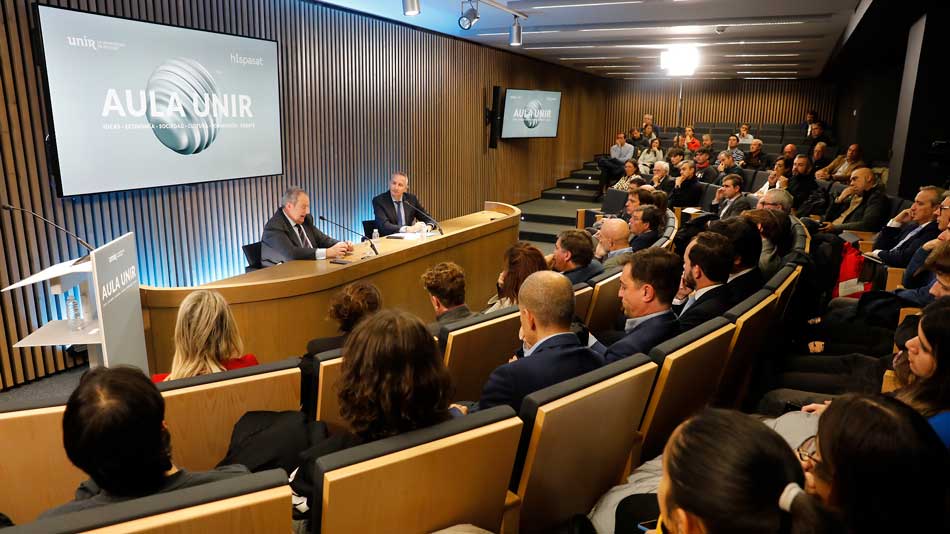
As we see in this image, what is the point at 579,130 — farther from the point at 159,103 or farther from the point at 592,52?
the point at 159,103

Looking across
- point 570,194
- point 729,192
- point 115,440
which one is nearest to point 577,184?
point 570,194

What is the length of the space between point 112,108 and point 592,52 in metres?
7.88

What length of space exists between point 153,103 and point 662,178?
23.1ft

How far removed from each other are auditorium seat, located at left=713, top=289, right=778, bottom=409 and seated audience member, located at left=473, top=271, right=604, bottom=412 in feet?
2.38

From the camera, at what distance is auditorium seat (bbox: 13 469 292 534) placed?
3.60 ft

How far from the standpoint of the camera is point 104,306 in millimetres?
2949

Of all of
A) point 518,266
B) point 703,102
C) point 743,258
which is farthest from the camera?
point 703,102

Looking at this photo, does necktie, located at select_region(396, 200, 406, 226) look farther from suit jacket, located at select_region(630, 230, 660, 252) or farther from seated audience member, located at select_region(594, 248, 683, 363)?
seated audience member, located at select_region(594, 248, 683, 363)

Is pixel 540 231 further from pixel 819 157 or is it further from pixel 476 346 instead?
pixel 476 346

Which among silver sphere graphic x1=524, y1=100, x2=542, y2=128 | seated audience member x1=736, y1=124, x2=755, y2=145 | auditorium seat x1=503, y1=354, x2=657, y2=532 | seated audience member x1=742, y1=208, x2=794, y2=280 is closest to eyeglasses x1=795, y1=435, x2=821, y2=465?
auditorium seat x1=503, y1=354, x2=657, y2=532

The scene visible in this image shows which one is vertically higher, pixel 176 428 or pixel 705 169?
pixel 705 169

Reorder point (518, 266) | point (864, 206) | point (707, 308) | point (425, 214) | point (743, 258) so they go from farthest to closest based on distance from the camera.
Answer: point (864, 206)
point (425, 214)
point (743, 258)
point (518, 266)
point (707, 308)

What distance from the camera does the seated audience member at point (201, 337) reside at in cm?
231

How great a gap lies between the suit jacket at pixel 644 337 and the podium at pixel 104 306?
2.34 metres
